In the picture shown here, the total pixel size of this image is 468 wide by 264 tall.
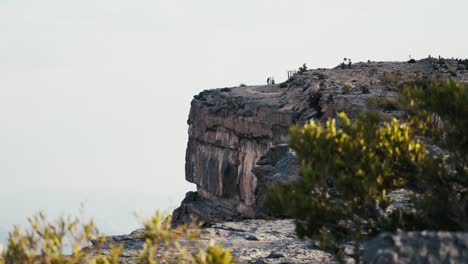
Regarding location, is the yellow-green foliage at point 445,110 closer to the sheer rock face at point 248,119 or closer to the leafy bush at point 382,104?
the leafy bush at point 382,104

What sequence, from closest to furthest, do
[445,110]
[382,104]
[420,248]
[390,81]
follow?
[420,248] < [445,110] < [382,104] < [390,81]

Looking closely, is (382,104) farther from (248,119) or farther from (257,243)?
(248,119)

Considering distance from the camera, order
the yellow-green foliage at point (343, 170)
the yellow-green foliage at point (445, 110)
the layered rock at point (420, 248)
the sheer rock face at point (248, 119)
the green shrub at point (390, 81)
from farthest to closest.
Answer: the sheer rock face at point (248, 119) → the green shrub at point (390, 81) → the yellow-green foliage at point (445, 110) → the yellow-green foliage at point (343, 170) → the layered rock at point (420, 248)

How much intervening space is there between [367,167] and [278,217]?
12.8 metres

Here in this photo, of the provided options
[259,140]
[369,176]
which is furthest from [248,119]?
[369,176]

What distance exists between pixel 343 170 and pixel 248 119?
42793mm

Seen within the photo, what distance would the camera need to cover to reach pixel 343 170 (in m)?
11.0

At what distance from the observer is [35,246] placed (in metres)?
9.81

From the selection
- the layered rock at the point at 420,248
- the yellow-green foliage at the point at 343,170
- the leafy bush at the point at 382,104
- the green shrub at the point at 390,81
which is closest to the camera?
the layered rock at the point at 420,248

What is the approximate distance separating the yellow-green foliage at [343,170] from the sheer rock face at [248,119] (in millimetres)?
28023

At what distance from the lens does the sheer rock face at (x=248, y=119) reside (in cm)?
4656

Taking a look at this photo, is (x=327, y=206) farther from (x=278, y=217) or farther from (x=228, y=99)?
(x=228, y=99)

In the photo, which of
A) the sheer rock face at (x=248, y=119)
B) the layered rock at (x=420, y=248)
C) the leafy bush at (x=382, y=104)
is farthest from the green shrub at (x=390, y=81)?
the layered rock at (x=420, y=248)

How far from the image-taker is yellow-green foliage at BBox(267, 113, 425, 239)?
1092cm
